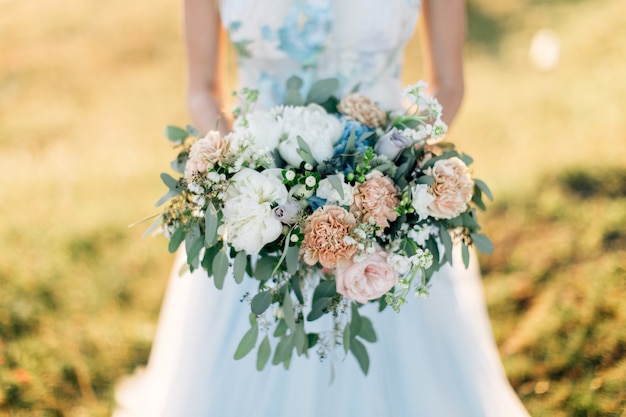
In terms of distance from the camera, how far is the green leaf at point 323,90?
75.1 inches

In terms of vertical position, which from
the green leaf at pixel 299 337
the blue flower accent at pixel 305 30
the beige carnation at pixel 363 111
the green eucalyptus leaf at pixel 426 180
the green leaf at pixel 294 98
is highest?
the blue flower accent at pixel 305 30

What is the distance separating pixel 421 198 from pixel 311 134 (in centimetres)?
33

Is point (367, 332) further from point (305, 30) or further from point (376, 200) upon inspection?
point (305, 30)

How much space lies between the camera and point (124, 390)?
10.6 feet

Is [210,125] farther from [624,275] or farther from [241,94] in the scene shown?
[624,275]

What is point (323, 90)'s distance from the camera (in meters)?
1.93

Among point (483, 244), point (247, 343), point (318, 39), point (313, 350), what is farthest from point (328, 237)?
point (318, 39)

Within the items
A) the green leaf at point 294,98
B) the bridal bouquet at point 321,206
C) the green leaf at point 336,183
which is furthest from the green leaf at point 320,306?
the green leaf at point 294,98

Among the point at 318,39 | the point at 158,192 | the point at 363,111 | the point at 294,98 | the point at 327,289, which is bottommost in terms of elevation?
the point at 327,289

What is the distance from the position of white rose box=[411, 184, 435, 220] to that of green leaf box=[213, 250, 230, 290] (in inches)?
20.4

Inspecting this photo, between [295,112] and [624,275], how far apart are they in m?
2.84

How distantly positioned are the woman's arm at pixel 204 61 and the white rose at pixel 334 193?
2.59 ft

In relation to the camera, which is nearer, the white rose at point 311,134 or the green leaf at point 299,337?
the white rose at point 311,134

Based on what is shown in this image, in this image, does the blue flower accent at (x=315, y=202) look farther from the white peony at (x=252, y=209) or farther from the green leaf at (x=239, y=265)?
the green leaf at (x=239, y=265)
